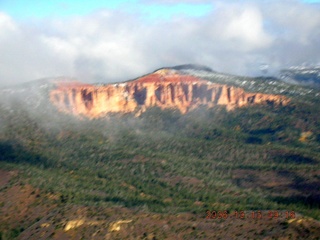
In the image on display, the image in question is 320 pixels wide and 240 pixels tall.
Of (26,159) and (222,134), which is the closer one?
(26,159)

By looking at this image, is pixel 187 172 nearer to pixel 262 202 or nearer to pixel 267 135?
pixel 262 202

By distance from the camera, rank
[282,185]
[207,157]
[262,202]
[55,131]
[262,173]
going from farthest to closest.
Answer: [55,131] → [207,157] → [262,173] → [282,185] → [262,202]

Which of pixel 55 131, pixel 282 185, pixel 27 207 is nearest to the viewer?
pixel 27 207

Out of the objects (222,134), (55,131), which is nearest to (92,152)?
(55,131)

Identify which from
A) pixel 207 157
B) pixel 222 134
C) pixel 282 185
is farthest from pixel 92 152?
pixel 282 185

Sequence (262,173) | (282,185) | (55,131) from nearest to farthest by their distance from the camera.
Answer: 1. (282,185)
2. (262,173)
3. (55,131)

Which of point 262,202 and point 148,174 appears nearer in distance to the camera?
point 262,202

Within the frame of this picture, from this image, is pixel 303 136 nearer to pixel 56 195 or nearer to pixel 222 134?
pixel 222 134

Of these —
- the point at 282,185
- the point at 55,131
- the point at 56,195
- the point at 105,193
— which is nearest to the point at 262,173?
the point at 282,185

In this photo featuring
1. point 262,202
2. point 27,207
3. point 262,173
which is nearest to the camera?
point 27,207
